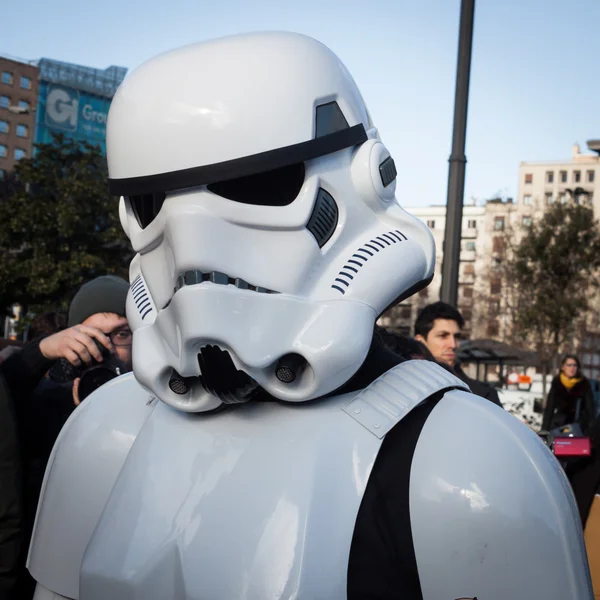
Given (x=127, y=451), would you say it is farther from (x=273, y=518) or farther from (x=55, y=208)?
(x=55, y=208)

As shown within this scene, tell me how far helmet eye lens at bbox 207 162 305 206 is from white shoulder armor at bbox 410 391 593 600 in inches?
20.4

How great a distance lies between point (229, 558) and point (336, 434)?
0.92 ft

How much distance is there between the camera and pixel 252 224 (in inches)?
60.9

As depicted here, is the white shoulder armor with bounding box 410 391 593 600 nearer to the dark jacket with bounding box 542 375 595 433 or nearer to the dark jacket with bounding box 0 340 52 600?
the dark jacket with bounding box 0 340 52 600

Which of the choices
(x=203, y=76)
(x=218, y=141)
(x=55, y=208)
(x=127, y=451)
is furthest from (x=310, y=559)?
(x=55, y=208)

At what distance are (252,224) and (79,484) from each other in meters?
0.67

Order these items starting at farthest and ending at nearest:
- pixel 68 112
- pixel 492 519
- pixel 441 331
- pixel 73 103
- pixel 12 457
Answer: pixel 73 103 → pixel 68 112 → pixel 441 331 → pixel 12 457 → pixel 492 519

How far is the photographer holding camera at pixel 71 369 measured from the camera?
2262mm

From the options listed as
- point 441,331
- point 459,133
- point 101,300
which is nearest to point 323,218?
point 101,300

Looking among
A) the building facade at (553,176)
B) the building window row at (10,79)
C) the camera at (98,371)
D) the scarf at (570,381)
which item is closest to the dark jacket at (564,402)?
the scarf at (570,381)

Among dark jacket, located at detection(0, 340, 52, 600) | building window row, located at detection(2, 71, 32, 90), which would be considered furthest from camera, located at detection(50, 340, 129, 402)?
building window row, located at detection(2, 71, 32, 90)

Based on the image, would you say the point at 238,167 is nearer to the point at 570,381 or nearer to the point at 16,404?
→ the point at 16,404

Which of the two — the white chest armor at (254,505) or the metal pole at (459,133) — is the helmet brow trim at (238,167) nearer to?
the white chest armor at (254,505)

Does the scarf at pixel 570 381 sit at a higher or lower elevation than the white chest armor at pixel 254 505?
lower
